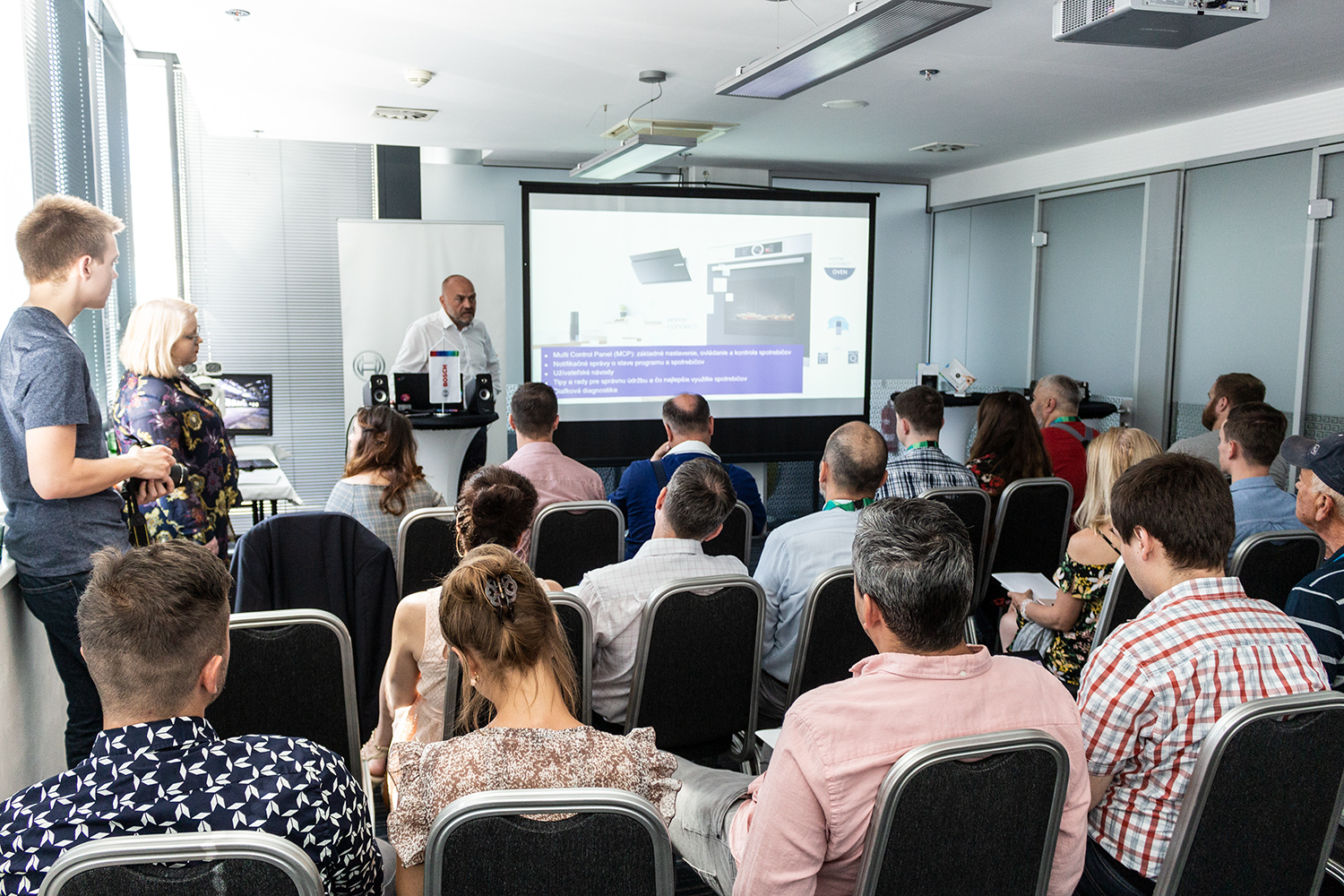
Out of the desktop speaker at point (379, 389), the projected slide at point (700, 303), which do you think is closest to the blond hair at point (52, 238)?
the desktop speaker at point (379, 389)

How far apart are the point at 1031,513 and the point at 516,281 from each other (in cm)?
540

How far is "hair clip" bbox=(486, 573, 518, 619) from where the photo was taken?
1.54 m

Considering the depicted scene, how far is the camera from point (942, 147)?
24.0 feet

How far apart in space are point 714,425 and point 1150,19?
4407mm

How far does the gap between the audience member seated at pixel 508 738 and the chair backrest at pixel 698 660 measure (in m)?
0.61

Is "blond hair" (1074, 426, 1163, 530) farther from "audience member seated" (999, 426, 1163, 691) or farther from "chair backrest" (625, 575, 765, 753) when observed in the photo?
"chair backrest" (625, 575, 765, 753)

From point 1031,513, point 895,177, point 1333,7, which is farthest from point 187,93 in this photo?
point 1333,7

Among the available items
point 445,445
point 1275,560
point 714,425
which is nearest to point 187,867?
point 1275,560

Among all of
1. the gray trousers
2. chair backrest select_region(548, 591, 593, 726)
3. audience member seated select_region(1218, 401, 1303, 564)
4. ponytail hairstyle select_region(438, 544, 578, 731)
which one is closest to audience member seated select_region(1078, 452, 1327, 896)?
the gray trousers

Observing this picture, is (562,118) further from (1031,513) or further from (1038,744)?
(1038,744)

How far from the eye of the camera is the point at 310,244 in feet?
25.3

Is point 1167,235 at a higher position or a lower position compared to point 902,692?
higher

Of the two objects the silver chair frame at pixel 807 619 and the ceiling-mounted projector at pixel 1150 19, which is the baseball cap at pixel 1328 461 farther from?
the ceiling-mounted projector at pixel 1150 19

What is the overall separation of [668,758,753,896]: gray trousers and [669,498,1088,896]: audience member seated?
10cm
